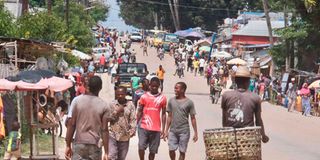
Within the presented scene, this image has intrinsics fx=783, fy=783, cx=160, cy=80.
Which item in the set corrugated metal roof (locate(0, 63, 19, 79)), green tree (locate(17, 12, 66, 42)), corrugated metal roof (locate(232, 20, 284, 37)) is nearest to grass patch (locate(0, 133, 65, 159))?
corrugated metal roof (locate(0, 63, 19, 79))

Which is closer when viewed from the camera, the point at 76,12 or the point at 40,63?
the point at 40,63

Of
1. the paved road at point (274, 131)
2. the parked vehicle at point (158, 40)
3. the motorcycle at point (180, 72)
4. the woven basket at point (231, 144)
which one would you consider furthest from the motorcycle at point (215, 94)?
the parked vehicle at point (158, 40)

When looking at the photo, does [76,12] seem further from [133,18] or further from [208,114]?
[133,18]

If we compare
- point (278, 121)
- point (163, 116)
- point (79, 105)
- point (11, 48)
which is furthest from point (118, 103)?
point (278, 121)

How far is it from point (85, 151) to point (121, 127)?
2946mm

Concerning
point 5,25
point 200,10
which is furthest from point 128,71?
point 200,10

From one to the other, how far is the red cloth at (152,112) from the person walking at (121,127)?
3.31 ft

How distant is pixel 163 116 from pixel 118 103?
1403 mm

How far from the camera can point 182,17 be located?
107375 millimetres

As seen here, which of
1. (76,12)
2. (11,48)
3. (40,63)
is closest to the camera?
(11,48)

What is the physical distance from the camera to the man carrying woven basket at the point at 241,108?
10.1 m

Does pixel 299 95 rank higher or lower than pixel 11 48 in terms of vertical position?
lower

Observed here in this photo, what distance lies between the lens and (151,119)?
44.3ft

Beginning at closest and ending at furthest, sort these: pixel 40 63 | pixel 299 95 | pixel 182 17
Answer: pixel 40 63
pixel 299 95
pixel 182 17
